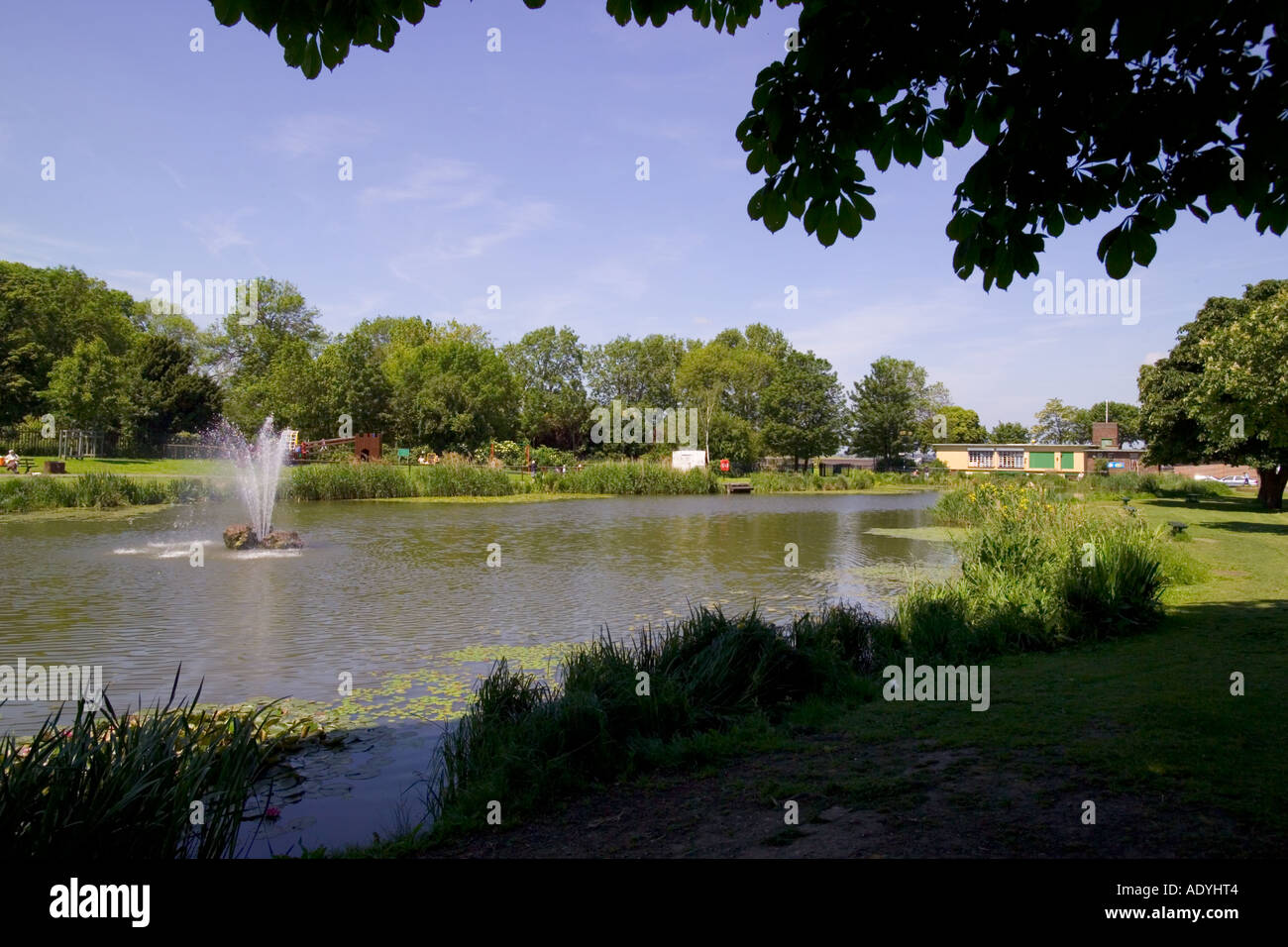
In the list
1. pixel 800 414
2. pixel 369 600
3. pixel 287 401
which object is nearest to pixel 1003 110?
pixel 369 600

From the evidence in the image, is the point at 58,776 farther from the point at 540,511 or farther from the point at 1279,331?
the point at 540,511

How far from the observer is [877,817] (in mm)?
4480

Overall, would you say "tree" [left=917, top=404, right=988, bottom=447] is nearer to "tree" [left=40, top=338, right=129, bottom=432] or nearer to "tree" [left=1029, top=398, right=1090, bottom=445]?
"tree" [left=1029, top=398, right=1090, bottom=445]

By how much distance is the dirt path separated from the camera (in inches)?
156

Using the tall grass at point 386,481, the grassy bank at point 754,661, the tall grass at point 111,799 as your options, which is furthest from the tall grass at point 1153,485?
the tall grass at point 111,799

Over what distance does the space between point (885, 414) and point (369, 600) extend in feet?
237

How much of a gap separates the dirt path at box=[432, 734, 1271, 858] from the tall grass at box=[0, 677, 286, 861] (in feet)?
4.28

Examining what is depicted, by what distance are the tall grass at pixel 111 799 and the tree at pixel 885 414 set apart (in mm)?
79743

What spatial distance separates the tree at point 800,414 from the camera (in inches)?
2943

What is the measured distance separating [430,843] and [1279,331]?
23.5 metres

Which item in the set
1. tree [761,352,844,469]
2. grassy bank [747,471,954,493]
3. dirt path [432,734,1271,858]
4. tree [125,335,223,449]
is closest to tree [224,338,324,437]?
tree [125,335,223,449]

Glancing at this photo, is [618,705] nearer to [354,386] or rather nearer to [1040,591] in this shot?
[1040,591]

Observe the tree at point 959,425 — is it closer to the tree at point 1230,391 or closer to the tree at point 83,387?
the tree at point 1230,391

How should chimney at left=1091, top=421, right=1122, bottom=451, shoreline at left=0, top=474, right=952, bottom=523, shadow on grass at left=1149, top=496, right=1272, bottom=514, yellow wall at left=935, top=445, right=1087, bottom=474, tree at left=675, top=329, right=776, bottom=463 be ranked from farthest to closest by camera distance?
chimney at left=1091, top=421, right=1122, bottom=451
tree at left=675, top=329, right=776, bottom=463
yellow wall at left=935, top=445, right=1087, bottom=474
shadow on grass at left=1149, top=496, right=1272, bottom=514
shoreline at left=0, top=474, right=952, bottom=523
